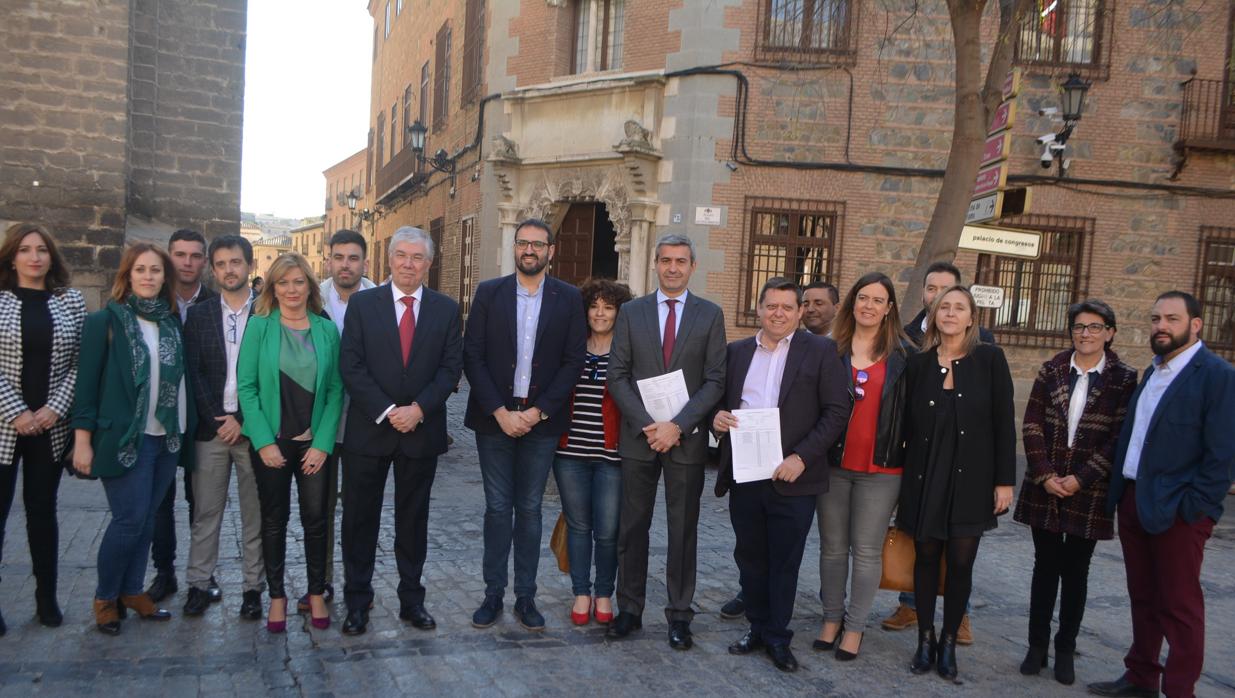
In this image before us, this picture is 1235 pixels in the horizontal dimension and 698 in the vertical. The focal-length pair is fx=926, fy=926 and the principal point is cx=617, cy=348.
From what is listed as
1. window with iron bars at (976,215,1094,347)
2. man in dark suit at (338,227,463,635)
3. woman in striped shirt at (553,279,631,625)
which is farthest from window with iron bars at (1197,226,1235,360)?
man in dark suit at (338,227,463,635)

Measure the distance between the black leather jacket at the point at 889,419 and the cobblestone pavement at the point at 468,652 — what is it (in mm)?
1015

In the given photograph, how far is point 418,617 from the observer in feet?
15.5

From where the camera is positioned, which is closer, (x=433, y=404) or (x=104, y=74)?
(x=433, y=404)

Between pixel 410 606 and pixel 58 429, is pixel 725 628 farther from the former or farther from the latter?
pixel 58 429

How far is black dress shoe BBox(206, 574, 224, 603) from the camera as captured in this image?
15.9 feet

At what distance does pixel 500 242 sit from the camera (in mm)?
16156

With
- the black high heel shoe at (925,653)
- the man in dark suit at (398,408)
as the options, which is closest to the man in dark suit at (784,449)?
the black high heel shoe at (925,653)

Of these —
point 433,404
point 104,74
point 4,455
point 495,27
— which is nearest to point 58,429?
point 4,455

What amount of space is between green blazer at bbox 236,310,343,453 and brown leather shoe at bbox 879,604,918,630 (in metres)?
3.16

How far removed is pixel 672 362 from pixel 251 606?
8.13 feet

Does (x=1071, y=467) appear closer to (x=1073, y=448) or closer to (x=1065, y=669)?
(x=1073, y=448)

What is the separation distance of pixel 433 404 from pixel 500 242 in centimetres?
1177

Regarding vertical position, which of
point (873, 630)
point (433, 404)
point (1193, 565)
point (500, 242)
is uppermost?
point (500, 242)

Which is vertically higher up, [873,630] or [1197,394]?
[1197,394]
